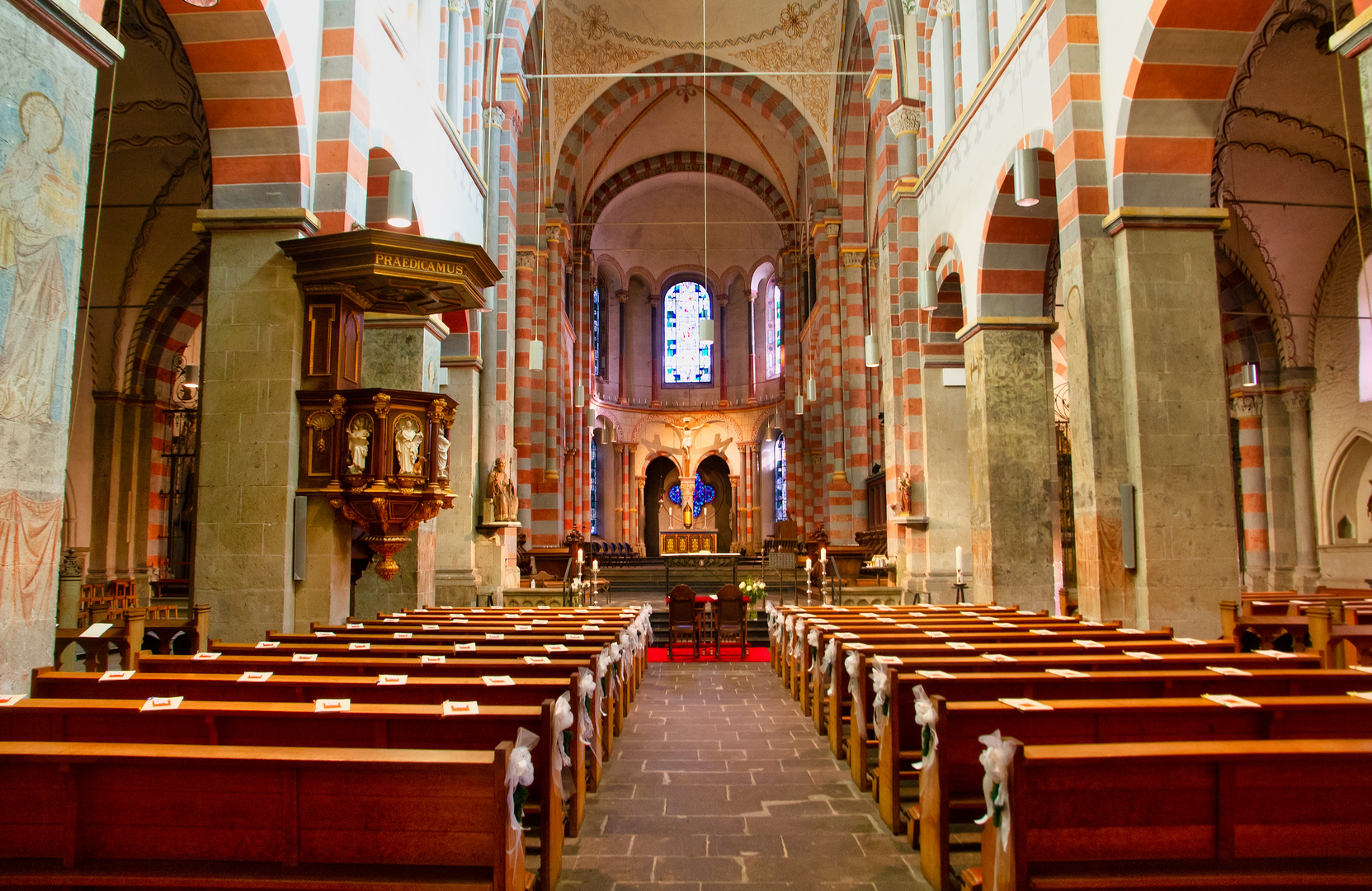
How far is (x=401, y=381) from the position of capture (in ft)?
33.2

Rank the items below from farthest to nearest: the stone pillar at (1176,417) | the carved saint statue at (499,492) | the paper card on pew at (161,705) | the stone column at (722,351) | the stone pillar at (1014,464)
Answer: the stone column at (722,351) → the carved saint statue at (499,492) → the stone pillar at (1014,464) → the stone pillar at (1176,417) → the paper card on pew at (161,705)

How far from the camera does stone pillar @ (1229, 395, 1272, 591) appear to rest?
1582 cm

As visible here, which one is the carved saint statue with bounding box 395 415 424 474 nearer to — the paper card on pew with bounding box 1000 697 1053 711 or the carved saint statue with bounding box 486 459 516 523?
the paper card on pew with bounding box 1000 697 1053 711

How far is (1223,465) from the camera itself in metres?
7.68

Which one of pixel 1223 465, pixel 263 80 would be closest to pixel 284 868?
pixel 263 80

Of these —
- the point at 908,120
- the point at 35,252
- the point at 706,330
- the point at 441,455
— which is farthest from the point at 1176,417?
the point at 706,330

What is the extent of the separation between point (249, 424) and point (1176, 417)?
7751 mm

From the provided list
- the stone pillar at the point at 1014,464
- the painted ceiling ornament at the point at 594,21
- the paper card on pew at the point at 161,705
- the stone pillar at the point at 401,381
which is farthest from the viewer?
the painted ceiling ornament at the point at 594,21

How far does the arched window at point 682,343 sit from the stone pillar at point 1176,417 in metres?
25.6

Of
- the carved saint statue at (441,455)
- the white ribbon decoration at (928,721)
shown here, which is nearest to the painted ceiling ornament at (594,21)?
the carved saint statue at (441,455)

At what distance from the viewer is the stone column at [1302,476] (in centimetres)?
1555

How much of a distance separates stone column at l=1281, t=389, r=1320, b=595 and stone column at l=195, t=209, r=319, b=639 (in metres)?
16.0

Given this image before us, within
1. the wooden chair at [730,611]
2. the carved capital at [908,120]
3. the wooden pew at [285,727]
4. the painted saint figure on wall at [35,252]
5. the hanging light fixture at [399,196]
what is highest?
the carved capital at [908,120]

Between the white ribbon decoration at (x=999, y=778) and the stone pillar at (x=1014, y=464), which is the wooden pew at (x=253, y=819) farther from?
the stone pillar at (x=1014, y=464)
